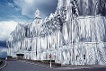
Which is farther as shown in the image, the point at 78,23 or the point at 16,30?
the point at 16,30

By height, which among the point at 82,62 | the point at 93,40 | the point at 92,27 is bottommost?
the point at 82,62

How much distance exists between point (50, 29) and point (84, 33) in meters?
27.0

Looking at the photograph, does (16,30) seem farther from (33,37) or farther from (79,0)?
(79,0)

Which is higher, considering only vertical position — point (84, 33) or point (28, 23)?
point (28, 23)

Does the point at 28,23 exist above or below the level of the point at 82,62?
above

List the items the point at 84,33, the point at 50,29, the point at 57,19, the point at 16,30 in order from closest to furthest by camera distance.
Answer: the point at 84,33, the point at 57,19, the point at 50,29, the point at 16,30

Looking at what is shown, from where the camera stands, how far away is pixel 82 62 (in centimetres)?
4712

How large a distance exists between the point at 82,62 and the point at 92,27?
9.33 meters

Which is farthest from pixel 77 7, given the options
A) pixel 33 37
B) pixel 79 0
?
pixel 33 37

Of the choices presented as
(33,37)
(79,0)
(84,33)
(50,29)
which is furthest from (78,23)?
(33,37)

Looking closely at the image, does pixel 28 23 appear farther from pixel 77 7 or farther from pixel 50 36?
pixel 77 7

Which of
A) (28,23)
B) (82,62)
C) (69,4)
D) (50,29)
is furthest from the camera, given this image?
(28,23)

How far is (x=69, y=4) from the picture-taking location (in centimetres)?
5769

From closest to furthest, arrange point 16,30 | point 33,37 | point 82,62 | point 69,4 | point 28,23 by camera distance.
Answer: point 82,62
point 69,4
point 33,37
point 28,23
point 16,30
